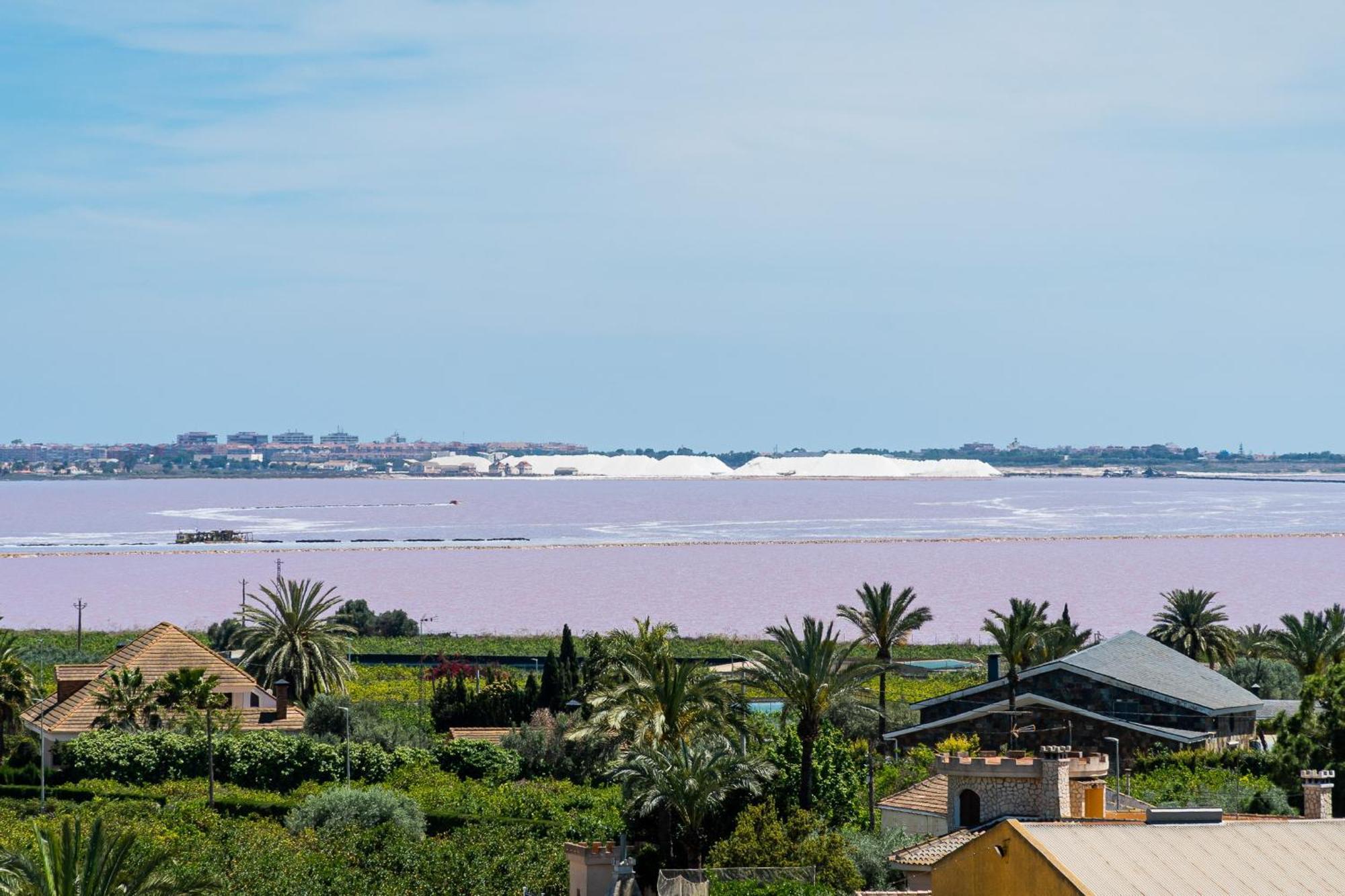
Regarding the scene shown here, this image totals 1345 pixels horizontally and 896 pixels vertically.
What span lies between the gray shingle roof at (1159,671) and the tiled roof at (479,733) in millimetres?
22551

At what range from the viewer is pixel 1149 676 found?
63.4 m

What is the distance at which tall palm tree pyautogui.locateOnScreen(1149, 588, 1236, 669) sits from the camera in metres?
82.1

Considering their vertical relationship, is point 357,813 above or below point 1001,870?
below

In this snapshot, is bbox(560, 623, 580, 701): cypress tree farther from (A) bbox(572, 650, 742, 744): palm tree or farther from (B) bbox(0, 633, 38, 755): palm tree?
(A) bbox(572, 650, 742, 744): palm tree

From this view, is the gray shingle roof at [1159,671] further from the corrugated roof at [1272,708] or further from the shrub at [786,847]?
the shrub at [786,847]

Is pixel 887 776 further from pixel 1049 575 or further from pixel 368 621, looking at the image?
pixel 1049 575

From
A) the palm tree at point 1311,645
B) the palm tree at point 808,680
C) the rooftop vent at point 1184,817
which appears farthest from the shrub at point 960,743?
the rooftop vent at point 1184,817

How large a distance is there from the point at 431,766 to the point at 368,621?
2375 inches

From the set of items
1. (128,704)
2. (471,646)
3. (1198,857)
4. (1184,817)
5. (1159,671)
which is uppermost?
(1184,817)

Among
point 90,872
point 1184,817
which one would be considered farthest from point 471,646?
point 1184,817

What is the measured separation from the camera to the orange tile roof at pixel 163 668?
234ft

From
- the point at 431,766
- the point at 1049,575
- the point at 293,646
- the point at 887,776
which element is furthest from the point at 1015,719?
the point at 1049,575

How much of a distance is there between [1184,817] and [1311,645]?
55.0 metres

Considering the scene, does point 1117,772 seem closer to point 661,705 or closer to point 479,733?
point 661,705
